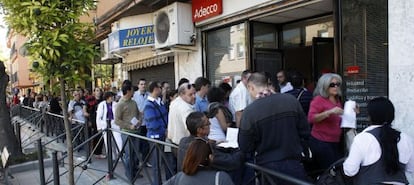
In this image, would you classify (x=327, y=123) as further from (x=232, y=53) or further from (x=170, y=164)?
(x=232, y=53)

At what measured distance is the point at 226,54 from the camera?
832 centimetres

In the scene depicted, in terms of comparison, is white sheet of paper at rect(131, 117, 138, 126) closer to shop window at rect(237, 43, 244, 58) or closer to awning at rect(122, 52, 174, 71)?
shop window at rect(237, 43, 244, 58)

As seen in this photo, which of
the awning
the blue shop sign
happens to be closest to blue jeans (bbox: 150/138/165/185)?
the awning

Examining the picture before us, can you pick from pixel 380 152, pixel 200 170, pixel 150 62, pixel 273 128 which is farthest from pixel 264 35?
pixel 200 170

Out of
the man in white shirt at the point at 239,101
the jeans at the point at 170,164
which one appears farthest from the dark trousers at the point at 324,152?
the jeans at the point at 170,164

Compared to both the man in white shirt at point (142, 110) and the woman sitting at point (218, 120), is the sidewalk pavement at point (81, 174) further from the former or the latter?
the woman sitting at point (218, 120)

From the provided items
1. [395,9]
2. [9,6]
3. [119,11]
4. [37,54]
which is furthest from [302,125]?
[119,11]

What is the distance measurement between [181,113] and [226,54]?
13.5 ft

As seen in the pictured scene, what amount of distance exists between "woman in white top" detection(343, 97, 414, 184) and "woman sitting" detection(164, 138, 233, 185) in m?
1.02

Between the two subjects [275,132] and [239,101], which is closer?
[275,132]

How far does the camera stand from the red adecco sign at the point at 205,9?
7736mm

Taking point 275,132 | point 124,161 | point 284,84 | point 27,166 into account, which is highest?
point 284,84

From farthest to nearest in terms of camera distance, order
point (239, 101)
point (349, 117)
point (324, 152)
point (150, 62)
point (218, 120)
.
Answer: point (150, 62) → point (239, 101) → point (218, 120) → point (324, 152) → point (349, 117)

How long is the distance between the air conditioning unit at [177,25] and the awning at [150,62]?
1.01 metres
